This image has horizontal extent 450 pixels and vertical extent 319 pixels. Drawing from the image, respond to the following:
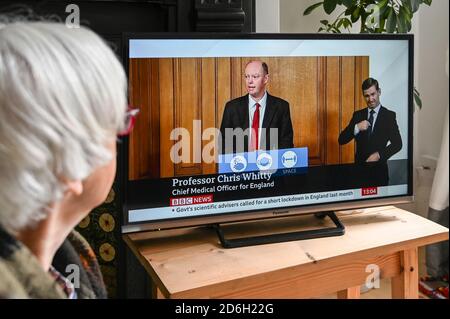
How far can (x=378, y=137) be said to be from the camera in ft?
5.36

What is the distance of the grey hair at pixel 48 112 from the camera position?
0.59 m

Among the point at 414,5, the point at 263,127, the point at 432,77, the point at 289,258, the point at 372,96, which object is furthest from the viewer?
the point at 432,77

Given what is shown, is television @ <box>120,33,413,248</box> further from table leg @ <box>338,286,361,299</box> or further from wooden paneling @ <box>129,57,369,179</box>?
table leg @ <box>338,286,361,299</box>

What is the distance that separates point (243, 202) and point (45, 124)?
975 millimetres

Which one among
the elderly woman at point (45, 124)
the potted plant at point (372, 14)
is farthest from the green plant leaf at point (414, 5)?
the elderly woman at point (45, 124)

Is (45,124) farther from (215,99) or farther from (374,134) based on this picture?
(374,134)

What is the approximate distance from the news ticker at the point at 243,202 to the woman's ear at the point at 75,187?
0.76 meters

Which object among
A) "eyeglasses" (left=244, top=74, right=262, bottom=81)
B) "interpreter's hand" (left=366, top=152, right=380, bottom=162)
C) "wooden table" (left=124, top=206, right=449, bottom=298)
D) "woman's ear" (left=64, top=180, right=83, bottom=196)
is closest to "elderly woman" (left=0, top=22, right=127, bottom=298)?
"woman's ear" (left=64, top=180, right=83, bottom=196)

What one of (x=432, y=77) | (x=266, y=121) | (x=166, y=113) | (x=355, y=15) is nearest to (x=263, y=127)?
(x=266, y=121)

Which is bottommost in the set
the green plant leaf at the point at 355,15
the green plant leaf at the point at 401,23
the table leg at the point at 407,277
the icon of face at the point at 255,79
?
the table leg at the point at 407,277

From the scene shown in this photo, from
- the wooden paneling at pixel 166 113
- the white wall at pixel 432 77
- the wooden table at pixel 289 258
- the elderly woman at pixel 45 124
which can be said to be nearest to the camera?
the elderly woman at pixel 45 124

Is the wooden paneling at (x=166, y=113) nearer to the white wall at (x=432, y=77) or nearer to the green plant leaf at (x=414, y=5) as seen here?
the green plant leaf at (x=414, y=5)
